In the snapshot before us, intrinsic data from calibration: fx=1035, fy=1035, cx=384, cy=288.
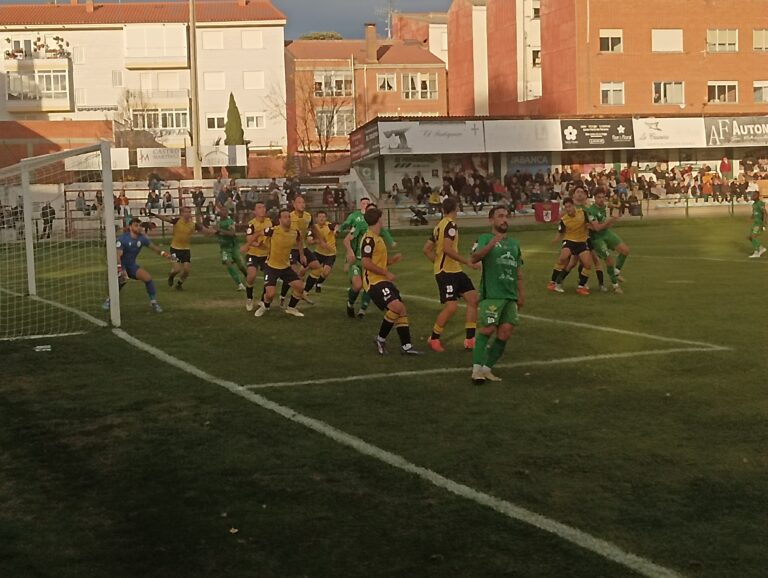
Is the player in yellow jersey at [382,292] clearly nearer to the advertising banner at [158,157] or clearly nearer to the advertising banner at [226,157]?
the advertising banner at [158,157]

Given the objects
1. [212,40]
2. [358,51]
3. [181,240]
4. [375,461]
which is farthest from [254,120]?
[375,461]

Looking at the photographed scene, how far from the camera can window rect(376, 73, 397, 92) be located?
90275mm

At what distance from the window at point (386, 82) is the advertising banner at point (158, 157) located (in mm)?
27902

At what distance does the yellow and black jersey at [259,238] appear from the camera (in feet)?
61.1

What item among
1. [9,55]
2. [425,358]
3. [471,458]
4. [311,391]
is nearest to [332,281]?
[425,358]

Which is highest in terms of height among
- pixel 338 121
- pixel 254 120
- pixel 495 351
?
pixel 338 121

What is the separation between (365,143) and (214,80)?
3451 centimetres

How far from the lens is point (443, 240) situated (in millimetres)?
12438

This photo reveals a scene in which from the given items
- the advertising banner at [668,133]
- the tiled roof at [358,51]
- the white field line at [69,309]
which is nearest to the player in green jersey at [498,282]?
the white field line at [69,309]

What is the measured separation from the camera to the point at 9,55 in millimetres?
82000

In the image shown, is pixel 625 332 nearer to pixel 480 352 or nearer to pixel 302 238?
pixel 480 352

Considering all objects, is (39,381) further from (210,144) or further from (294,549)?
(210,144)

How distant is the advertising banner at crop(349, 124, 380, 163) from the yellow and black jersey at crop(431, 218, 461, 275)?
38.9 m

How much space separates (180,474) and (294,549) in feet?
6.25
